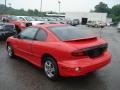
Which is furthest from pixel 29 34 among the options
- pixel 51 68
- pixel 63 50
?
pixel 63 50

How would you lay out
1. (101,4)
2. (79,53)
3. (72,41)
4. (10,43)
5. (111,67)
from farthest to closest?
(101,4)
(10,43)
(111,67)
(72,41)
(79,53)

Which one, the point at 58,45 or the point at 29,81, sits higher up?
the point at 58,45

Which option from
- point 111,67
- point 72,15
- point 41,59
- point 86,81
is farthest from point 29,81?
point 72,15

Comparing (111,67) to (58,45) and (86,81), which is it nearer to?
(86,81)

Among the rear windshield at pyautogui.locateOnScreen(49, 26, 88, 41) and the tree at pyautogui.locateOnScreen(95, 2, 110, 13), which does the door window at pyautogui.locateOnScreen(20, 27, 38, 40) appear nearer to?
the rear windshield at pyautogui.locateOnScreen(49, 26, 88, 41)

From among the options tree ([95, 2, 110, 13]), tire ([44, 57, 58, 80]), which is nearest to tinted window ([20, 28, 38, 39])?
tire ([44, 57, 58, 80])

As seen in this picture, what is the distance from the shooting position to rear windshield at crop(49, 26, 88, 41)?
611cm

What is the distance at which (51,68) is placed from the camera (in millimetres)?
5988

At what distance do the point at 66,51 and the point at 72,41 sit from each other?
47 cm

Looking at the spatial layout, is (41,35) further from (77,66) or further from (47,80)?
(77,66)

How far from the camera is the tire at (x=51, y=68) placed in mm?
5805

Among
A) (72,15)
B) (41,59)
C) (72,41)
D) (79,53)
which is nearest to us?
(79,53)

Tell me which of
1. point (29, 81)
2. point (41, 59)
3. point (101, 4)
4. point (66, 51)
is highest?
point (101, 4)

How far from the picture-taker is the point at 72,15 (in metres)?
66.5
